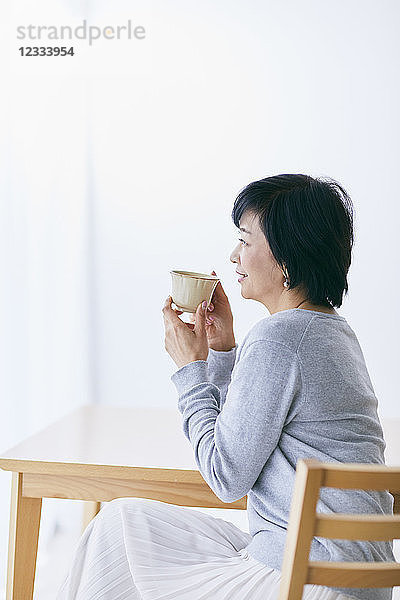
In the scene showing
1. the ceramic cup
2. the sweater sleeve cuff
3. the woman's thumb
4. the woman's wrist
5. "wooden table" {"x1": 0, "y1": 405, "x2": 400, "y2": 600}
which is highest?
the ceramic cup

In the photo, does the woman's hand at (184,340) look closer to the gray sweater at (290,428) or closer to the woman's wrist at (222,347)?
the gray sweater at (290,428)

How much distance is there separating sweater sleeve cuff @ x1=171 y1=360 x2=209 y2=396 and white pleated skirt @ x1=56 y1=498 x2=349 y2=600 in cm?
24

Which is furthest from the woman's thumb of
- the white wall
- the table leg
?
the white wall

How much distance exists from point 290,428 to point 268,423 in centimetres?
6

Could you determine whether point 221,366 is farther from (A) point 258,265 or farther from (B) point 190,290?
(A) point 258,265

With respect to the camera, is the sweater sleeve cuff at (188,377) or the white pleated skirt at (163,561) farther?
the sweater sleeve cuff at (188,377)

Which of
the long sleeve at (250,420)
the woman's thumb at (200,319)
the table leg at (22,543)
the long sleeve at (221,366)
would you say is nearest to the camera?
the long sleeve at (250,420)

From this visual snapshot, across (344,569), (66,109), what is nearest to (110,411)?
(344,569)

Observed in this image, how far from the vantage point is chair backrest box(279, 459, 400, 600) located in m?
0.90

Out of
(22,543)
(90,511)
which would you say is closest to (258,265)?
(22,543)

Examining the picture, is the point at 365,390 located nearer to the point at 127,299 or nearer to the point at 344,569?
the point at 344,569

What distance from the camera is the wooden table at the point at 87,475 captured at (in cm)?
143

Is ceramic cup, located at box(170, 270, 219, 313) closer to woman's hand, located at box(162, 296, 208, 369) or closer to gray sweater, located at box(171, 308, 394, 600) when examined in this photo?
woman's hand, located at box(162, 296, 208, 369)

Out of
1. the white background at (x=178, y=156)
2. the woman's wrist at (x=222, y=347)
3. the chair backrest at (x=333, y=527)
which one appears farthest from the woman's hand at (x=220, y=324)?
the white background at (x=178, y=156)
